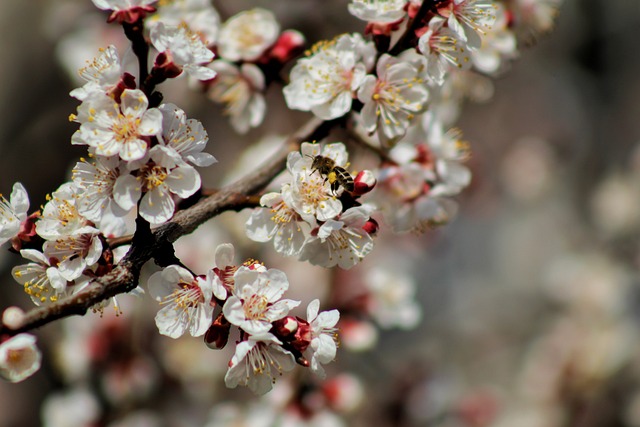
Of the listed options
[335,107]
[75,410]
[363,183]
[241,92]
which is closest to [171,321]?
[363,183]

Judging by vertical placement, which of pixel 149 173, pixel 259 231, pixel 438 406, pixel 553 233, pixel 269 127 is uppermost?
pixel 149 173

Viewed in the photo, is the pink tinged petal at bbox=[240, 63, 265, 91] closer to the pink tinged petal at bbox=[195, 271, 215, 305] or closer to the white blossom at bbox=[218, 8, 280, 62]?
the white blossom at bbox=[218, 8, 280, 62]

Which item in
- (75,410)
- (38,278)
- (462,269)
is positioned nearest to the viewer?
(38,278)

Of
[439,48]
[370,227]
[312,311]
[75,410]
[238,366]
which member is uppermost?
[439,48]

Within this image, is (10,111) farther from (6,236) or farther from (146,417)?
(6,236)

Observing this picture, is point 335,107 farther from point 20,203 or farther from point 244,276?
point 20,203

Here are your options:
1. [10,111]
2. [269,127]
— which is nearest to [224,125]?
[269,127]

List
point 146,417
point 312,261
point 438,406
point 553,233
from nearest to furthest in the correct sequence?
point 312,261, point 146,417, point 438,406, point 553,233
